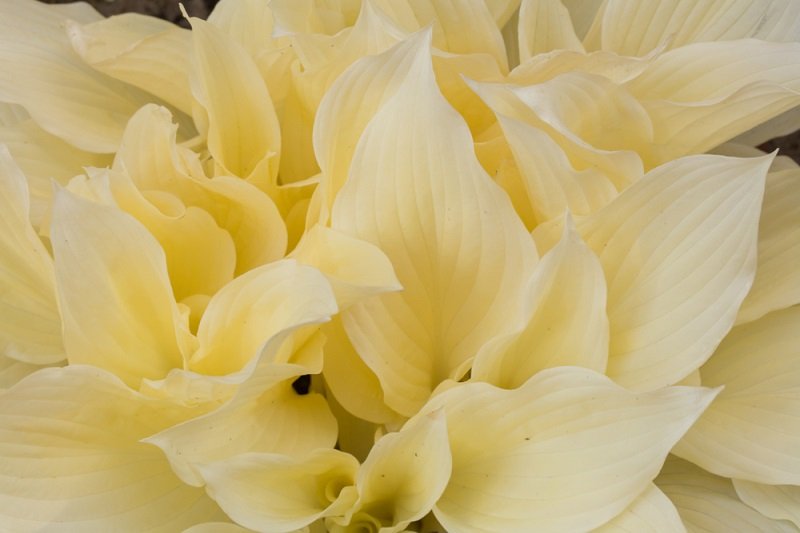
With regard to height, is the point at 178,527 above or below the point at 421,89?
below

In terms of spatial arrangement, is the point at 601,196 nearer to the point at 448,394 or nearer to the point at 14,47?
the point at 448,394

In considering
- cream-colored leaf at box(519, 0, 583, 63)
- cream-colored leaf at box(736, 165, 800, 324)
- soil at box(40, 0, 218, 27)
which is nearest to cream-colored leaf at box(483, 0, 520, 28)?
cream-colored leaf at box(519, 0, 583, 63)

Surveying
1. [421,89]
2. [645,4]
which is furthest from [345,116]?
[645,4]

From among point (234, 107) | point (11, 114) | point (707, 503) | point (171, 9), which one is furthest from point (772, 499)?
point (171, 9)

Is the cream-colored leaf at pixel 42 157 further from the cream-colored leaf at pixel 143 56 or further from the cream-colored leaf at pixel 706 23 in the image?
the cream-colored leaf at pixel 706 23

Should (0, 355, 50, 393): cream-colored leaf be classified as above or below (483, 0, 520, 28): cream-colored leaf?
below

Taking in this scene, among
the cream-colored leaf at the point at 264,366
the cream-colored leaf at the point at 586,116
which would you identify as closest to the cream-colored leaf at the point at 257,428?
the cream-colored leaf at the point at 264,366

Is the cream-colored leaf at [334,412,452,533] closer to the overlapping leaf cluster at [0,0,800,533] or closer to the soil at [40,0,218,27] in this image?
the overlapping leaf cluster at [0,0,800,533]
